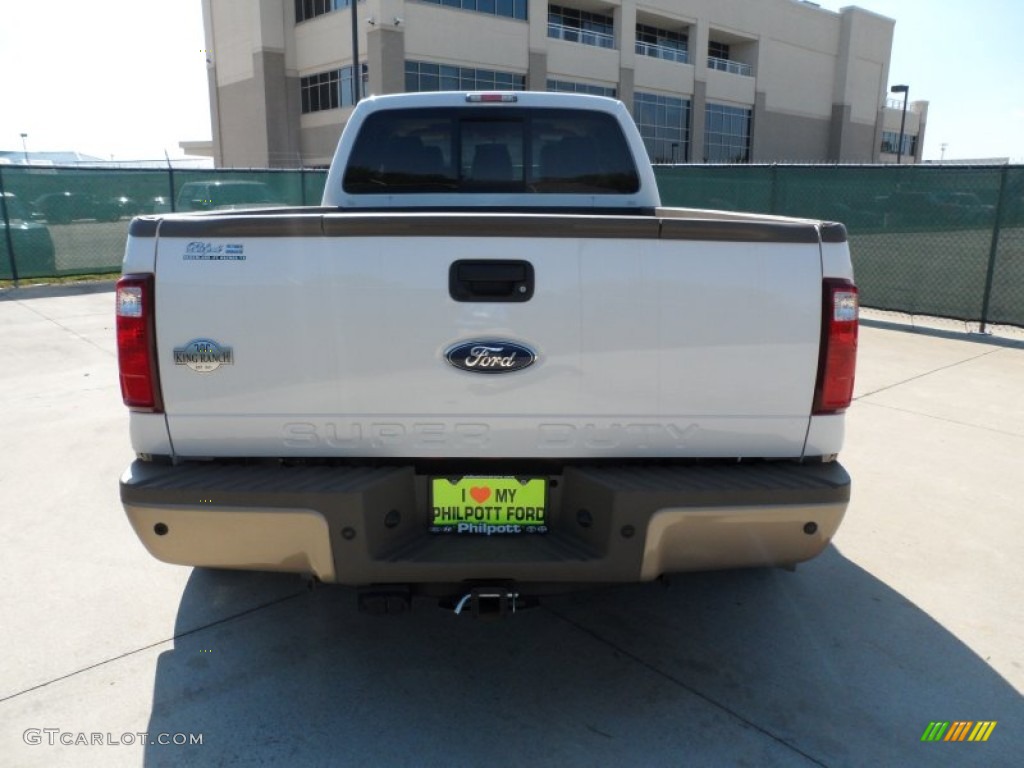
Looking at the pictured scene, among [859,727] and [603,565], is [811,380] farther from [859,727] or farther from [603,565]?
[859,727]

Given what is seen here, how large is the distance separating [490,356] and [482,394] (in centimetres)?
13

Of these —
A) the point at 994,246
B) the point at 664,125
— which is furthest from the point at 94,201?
the point at 664,125

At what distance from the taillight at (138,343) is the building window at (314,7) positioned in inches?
1544

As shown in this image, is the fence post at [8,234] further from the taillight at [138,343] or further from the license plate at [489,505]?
the license plate at [489,505]

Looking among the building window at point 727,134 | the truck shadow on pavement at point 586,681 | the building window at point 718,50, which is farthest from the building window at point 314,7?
the truck shadow on pavement at point 586,681

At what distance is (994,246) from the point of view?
10.2 metres

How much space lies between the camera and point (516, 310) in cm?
258

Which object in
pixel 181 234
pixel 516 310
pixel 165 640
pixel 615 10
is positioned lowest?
pixel 165 640

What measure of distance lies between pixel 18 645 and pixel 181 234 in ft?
6.48

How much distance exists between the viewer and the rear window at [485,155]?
14.3 ft

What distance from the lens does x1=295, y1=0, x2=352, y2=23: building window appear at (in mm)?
37941

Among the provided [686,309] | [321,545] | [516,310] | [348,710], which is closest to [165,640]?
[348,710]

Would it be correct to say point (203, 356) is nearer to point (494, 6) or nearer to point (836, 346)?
point (836, 346)

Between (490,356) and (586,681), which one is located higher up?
(490,356)
